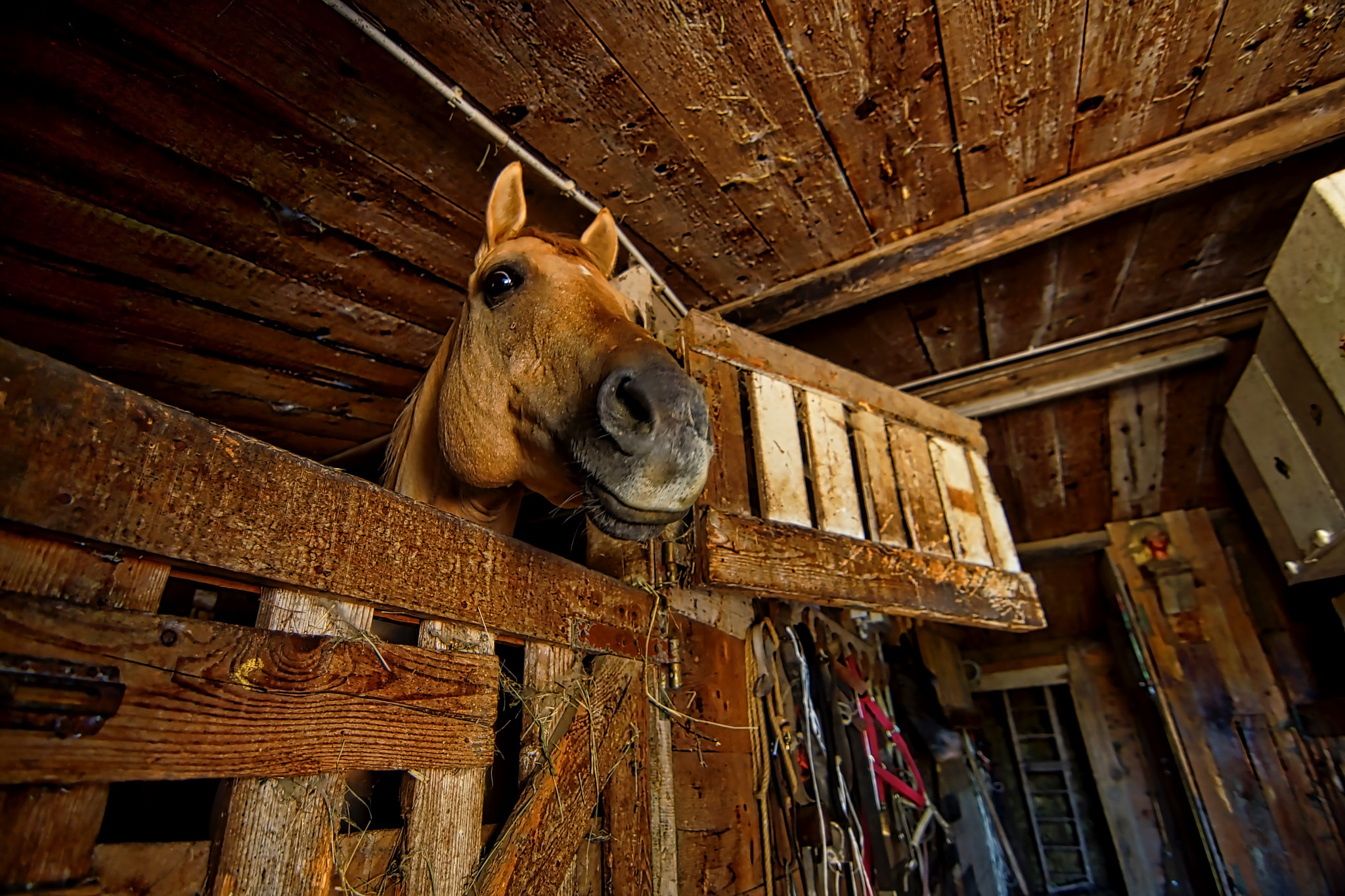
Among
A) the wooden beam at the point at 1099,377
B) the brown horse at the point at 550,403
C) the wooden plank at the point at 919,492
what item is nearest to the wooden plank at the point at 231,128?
the brown horse at the point at 550,403

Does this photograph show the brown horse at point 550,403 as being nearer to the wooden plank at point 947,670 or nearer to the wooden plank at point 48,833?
the wooden plank at point 48,833

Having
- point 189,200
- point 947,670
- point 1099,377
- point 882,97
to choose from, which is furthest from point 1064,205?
point 947,670

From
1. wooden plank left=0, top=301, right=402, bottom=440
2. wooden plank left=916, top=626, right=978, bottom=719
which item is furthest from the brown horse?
wooden plank left=916, top=626, right=978, bottom=719

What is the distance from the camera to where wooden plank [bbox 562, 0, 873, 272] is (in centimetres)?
193

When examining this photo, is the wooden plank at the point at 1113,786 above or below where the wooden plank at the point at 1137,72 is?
below

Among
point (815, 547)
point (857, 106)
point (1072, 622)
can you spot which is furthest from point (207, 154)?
point (1072, 622)

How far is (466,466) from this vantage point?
1.77 meters

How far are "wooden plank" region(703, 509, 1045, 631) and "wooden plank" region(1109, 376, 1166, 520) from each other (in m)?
2.16

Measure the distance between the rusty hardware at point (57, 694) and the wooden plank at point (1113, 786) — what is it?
6586mm

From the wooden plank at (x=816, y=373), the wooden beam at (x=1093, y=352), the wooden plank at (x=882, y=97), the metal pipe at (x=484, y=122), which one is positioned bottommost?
the wooden plank at (x=816, y=373)

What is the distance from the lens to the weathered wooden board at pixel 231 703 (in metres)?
0.80

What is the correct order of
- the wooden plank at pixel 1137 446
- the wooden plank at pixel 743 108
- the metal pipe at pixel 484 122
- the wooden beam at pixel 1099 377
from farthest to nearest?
the wooden plank at pixel 1137 446 < the wooden beam at pixel 1099 377 < the wooden plank at pixel 743 108 < the metal pipe at pixel 484 122

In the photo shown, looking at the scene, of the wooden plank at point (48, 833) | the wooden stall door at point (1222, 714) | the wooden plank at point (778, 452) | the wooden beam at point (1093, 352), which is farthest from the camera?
the wooden stall door at point (1222, 714)

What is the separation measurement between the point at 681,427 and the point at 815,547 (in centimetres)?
104
